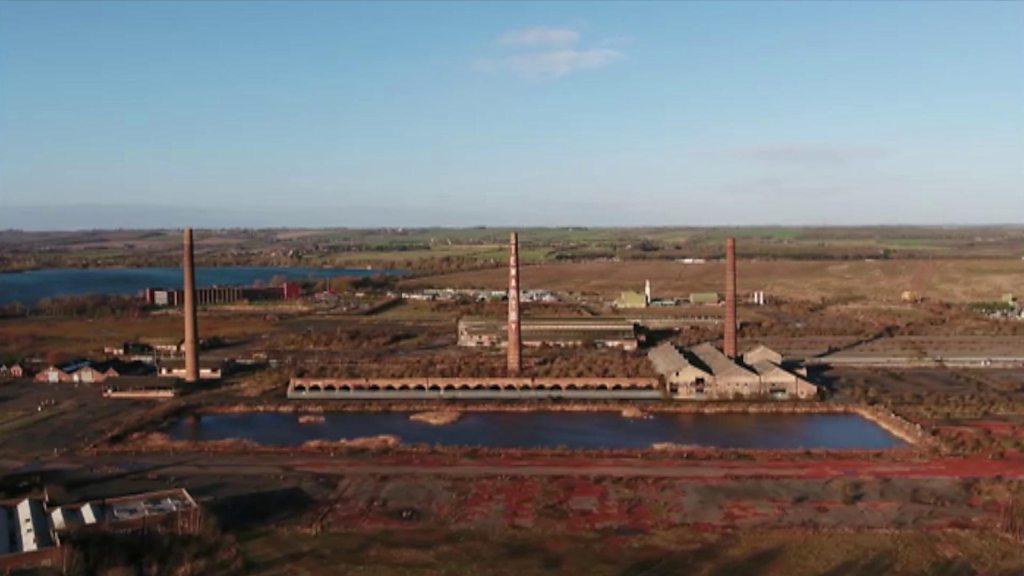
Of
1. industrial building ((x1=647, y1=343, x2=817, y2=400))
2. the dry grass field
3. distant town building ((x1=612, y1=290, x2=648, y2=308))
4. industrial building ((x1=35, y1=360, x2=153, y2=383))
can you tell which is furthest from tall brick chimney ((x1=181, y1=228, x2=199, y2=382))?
the dry grass field

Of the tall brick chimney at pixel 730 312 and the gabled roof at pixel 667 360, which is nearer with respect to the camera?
the gabled roof at pixel 667 360

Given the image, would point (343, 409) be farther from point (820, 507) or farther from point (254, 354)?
point (820, 507)

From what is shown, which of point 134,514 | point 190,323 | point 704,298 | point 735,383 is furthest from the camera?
point 704,298

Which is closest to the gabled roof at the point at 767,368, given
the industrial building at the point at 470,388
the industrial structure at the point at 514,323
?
the industrial building at the point at 470,388

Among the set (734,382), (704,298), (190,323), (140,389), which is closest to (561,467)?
(734,382)

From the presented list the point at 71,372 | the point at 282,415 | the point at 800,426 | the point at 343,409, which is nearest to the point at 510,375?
the point at 343,409

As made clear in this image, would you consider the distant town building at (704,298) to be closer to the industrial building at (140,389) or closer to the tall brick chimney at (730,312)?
the tall brick chimney at (730,312)

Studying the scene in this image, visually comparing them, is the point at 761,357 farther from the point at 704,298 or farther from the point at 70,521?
the point at 704,298
